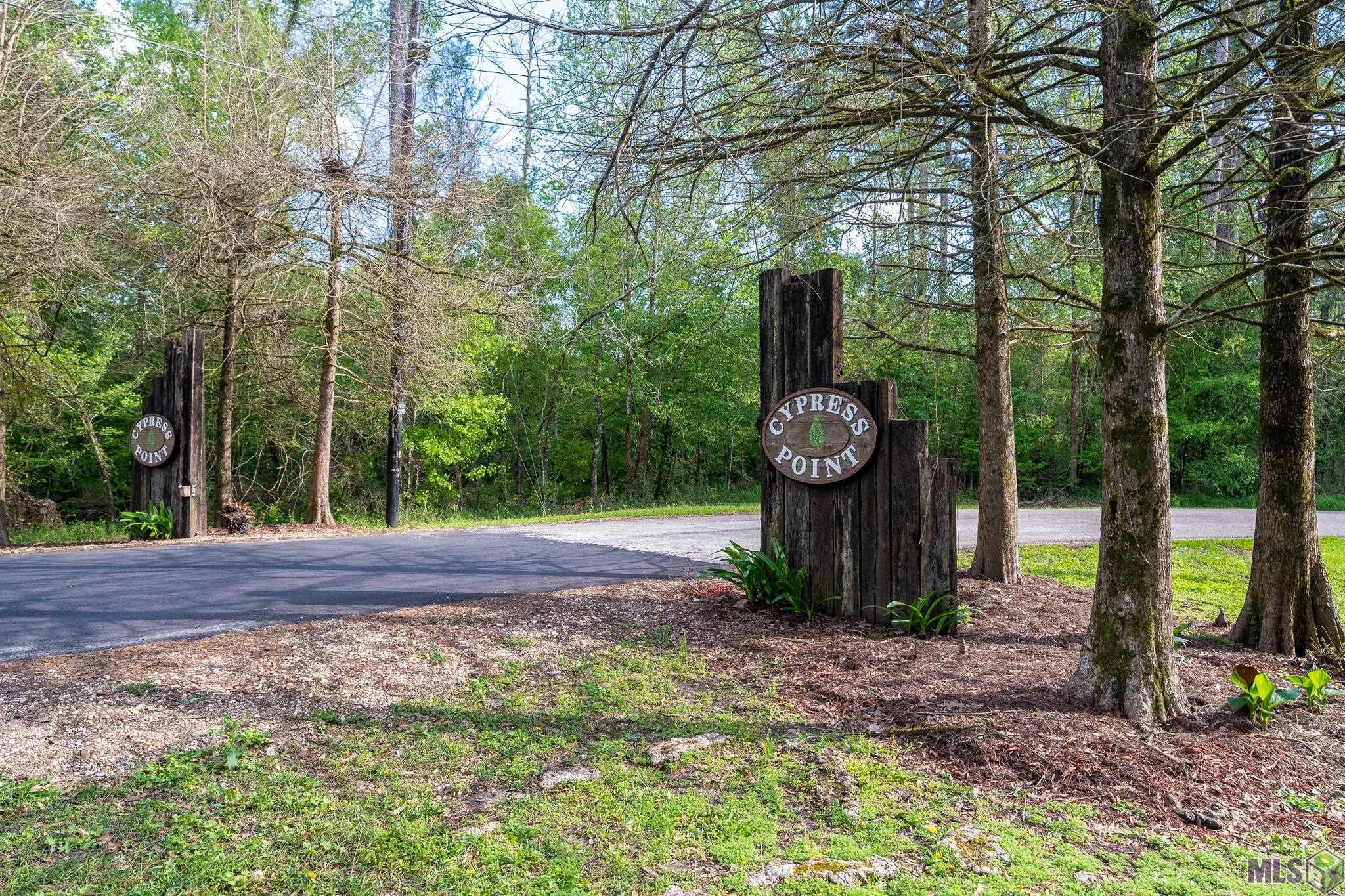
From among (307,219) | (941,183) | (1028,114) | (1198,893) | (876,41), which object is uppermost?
(307,219)

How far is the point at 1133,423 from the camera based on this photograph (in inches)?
148

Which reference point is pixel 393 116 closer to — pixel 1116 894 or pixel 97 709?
pixel 97 709

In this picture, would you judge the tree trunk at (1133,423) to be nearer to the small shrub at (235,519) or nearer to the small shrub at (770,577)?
the small shrub at (770,577)

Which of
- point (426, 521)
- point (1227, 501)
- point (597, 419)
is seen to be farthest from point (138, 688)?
point (1227, 501)

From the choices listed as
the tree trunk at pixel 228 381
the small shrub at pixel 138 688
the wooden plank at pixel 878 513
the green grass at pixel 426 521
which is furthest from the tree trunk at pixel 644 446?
the small shrub at pixel 138 688

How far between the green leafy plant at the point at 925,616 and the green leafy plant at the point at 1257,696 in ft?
5.87

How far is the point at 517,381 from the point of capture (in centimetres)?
2378

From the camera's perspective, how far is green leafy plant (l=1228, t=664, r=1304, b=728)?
3.58 m

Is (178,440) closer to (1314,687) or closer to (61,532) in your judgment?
(61,532)

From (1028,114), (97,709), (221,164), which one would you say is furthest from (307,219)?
(1028,114)

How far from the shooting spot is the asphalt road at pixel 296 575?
17.3 feet

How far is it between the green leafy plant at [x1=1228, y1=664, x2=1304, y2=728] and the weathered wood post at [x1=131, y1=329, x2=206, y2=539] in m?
12.0

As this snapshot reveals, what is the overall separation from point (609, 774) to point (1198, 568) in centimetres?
891

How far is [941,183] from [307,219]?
9.90m
